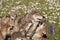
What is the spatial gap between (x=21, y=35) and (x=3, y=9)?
290 inches

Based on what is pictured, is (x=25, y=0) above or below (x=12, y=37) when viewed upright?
below

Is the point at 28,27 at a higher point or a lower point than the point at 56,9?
higher

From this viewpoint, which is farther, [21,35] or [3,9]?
[3,9]

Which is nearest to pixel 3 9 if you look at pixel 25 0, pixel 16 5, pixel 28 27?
pixel 16 5

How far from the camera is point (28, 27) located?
5.79 metres

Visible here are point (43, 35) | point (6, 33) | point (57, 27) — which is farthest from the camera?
point (57, 27)

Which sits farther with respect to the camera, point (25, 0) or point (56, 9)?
point (25, 0)

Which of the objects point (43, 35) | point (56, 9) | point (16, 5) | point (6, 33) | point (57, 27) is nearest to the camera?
point (6, 33)

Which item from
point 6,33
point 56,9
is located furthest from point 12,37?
point 56,9

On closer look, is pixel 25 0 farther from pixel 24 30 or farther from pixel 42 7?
pixel 24 30

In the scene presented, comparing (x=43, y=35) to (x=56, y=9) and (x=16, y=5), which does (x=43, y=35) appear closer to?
(x=56, y=9)

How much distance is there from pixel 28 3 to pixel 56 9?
190 cm

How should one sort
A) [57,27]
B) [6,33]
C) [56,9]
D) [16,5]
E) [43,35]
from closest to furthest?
[6,33]
[43,35]
[57,27]
[56,9]
[16,5]

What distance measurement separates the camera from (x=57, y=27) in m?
10.3
